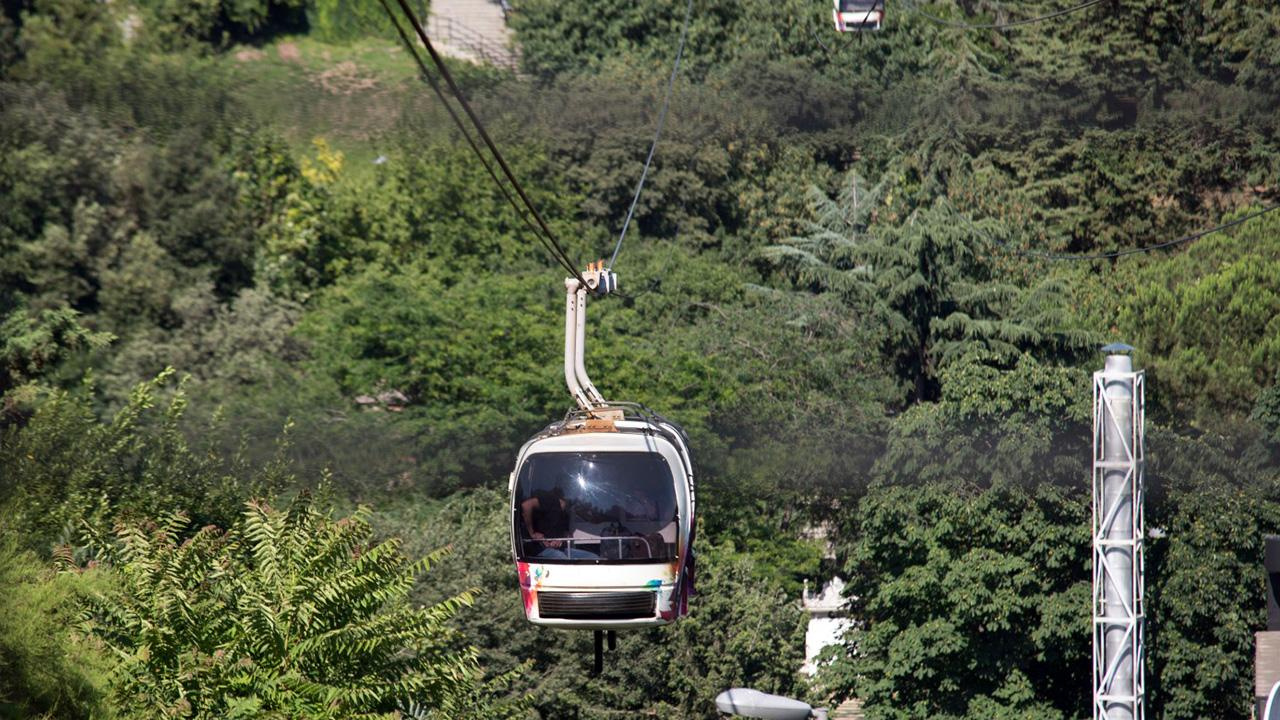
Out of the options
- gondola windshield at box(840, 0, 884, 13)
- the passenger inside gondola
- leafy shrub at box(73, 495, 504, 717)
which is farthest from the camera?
gondola windshield at box(840, 0, 884, 13)

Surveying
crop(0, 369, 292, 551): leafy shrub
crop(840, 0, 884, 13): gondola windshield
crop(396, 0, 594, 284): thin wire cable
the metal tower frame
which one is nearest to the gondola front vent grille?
crop(396, 0, 594, 284): thin wire cable

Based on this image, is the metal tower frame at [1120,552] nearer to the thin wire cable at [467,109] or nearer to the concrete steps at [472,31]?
the thin wire cable at [467,109]

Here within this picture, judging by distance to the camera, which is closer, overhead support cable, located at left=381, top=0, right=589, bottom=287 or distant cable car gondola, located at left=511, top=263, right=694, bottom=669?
overhead support cable, located at left=381, top=0, right=589, bottom=287

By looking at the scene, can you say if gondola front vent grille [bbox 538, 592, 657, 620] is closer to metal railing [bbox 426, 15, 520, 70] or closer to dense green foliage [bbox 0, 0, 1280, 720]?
dense green foliage [bbox 0, 0, 1280, 720]

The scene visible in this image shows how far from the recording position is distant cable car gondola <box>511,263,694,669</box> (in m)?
11.3

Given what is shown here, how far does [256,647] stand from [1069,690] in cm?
1571

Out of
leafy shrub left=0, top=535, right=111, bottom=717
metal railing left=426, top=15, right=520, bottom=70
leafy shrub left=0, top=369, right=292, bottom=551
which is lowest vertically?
leafy shrub left=0, top=535, right=111, bottom=717

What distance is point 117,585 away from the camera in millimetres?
12773

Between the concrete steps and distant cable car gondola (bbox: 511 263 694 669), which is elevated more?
the concrete steps

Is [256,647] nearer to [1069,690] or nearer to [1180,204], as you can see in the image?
[1069,690]

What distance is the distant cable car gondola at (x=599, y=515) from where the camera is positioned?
1128 cm

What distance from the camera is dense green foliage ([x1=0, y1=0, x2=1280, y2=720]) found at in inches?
626

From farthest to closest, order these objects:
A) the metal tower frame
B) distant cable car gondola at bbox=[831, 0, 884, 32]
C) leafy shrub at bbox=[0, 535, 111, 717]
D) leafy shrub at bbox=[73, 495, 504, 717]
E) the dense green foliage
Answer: distant cable car gondola at bbox=[831, 0, 884, 32] < the metal tower frame < the dense green foliage < leafy shrub at bbox=[73, 495, 504, 717] < leafy shrub at bbox=[0, 535, 111, 717]

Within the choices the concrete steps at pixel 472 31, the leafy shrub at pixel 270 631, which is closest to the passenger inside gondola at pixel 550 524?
the leafy shrub at pixel 270 631
